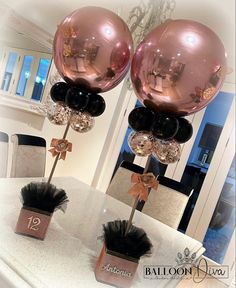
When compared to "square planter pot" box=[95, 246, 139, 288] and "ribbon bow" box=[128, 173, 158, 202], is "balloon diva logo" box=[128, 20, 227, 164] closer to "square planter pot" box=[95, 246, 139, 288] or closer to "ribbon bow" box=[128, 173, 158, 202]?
"ribbon bow" box=[128, 173, 158, 202]

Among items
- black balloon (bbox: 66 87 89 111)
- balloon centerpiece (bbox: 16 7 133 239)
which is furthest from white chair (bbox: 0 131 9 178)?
black balloon (bbox: 66 87 89 111)

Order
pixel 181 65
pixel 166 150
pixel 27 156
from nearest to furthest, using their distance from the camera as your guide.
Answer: pixel 181 65, pixel 166 150, pixel 27 156

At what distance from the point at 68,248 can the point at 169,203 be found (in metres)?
1.14

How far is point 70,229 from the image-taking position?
3.31 ft

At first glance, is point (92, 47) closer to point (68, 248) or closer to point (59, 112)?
point (59, 112)

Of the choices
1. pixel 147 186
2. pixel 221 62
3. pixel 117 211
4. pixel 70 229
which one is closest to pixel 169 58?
pixel 221 62

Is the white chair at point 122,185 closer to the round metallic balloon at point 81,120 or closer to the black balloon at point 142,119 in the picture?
the round metallic balloon at point 81,120

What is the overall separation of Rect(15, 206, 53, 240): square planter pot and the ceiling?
38.4 inches

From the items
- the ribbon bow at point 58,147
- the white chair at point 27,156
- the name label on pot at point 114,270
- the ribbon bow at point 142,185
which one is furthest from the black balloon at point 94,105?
the white chair at point 27,156

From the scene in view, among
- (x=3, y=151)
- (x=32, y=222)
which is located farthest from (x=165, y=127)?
(x=3, y=151)

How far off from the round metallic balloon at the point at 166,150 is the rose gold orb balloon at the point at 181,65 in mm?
98

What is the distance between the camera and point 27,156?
1.76 m

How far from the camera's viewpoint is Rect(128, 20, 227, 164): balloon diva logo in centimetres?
64

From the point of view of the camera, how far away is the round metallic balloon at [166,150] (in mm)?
735
